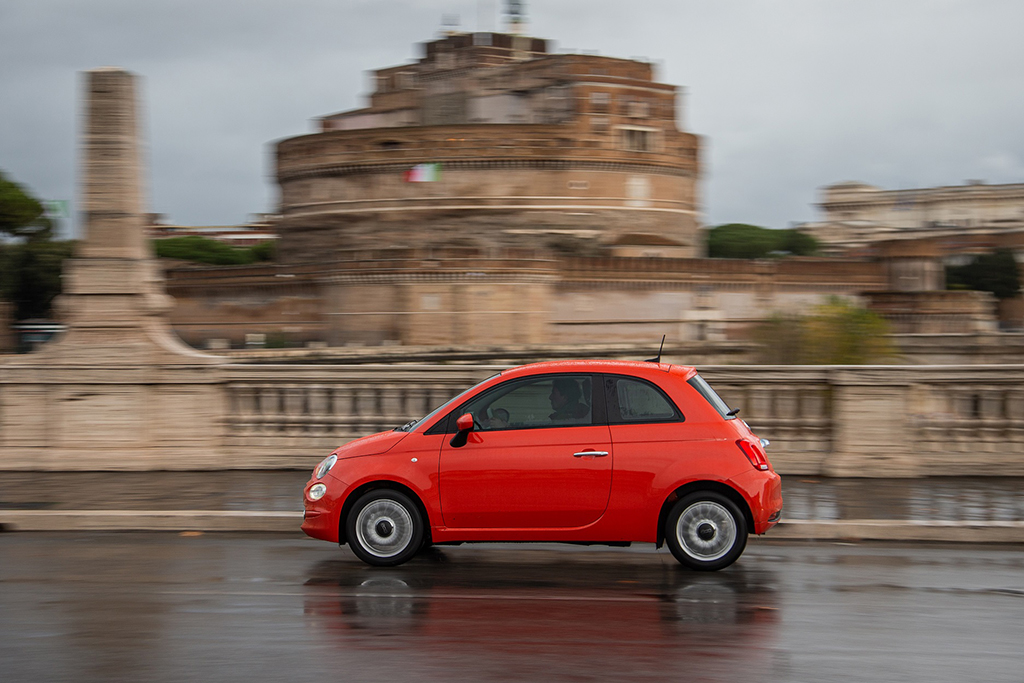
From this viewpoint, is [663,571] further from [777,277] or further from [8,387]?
[777,277]

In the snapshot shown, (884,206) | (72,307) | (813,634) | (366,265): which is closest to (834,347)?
(366,265)

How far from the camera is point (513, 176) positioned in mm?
71750

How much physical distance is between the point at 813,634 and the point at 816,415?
19.3 ft

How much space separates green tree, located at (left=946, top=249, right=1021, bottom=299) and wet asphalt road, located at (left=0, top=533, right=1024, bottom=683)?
3872 inches

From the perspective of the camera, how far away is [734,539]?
7.05 metres

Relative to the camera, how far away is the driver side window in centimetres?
721

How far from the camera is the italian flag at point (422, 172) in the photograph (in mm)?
70688

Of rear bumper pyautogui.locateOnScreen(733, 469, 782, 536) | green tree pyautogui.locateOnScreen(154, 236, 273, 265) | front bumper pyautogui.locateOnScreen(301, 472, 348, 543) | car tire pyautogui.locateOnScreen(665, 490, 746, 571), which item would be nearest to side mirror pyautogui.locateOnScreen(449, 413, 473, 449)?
front bumper pyautogui.locateOnScreen(301, 472, 348, 543)

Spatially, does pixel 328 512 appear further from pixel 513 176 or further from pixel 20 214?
pixel 513 176

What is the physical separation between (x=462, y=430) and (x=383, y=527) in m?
0.90

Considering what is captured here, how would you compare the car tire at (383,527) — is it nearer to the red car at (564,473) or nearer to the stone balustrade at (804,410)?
the red car at (564,473)

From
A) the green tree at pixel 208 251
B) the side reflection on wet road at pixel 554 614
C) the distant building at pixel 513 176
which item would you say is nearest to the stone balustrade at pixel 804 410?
the side reflection on wet road at pixel 554 614

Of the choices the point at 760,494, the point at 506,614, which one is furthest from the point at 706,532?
the point at 506,614

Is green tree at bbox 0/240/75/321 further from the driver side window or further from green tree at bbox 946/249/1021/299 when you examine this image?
green tree at bbox 946/249/1021/299
